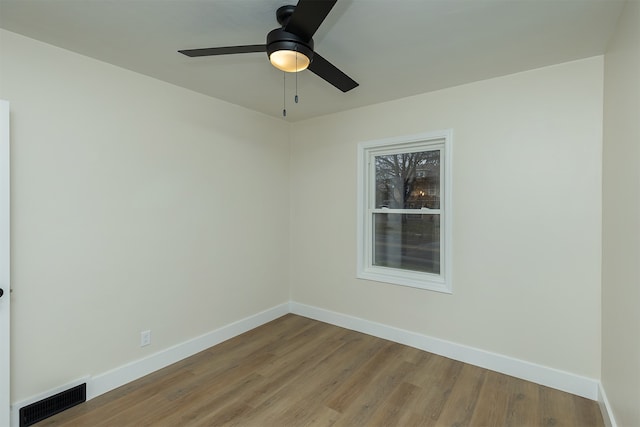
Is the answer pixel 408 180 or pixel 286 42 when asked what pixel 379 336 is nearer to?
pixel 408 180

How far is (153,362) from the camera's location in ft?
8.57

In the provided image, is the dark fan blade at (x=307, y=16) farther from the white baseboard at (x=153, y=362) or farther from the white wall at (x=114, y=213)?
the white baseboard at (x=153, y=362)

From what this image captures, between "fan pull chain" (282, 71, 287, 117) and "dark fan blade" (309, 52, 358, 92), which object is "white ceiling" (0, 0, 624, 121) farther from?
"dark fan blade" (309, 52, 358, 92)

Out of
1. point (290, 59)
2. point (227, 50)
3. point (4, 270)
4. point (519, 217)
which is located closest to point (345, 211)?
point (519, 217)

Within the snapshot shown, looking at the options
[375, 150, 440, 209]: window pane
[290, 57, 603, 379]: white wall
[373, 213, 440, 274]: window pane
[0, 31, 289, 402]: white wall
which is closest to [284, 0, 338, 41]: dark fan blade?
[290, 57, 603, 379]: white wall

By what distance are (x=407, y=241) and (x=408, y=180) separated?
65 centimetres

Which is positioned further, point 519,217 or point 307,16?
point 519,217

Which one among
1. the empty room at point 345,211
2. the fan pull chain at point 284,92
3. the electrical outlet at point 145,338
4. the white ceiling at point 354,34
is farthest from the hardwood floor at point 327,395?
the white ceiling at point 354,34

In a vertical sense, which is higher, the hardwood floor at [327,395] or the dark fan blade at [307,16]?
the dark fan blade at [307,16]

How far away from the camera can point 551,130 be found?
2.39 m

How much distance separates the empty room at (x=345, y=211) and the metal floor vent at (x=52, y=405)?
0.02m

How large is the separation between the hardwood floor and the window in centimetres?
80

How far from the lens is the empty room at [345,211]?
71.2 inches

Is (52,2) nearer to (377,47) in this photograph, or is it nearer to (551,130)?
(377,47)
